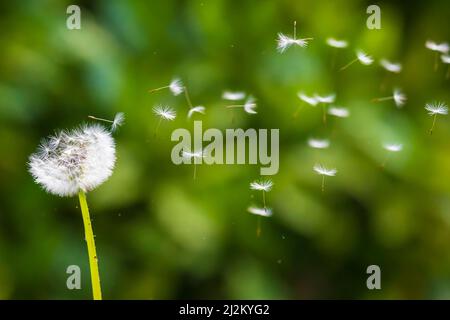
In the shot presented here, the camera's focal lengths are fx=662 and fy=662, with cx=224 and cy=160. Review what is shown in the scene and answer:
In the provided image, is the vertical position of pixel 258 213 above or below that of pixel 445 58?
below

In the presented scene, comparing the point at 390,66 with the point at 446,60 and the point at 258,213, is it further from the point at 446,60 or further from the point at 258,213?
the point at 258,213

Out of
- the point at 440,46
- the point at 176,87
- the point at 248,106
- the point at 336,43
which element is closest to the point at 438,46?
the point at 440,46

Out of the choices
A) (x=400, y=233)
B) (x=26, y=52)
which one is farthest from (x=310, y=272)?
(x=26, y=52)

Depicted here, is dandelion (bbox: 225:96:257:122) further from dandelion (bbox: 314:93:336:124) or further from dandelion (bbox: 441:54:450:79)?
dandelion (bbox: 441:54:450:79)

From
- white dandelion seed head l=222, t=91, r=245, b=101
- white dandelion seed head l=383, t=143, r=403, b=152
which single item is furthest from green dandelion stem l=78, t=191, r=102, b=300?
white dandelion seed head l=383, t=143, r=403, b=152

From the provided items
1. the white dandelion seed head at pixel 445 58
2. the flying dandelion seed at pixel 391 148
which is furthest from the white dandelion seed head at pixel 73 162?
the white dandelion seed head at pixel 445 58

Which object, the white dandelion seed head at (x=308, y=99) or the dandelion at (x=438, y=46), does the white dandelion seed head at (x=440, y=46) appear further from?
the white dandelion seed head at (x=308, y=99)
